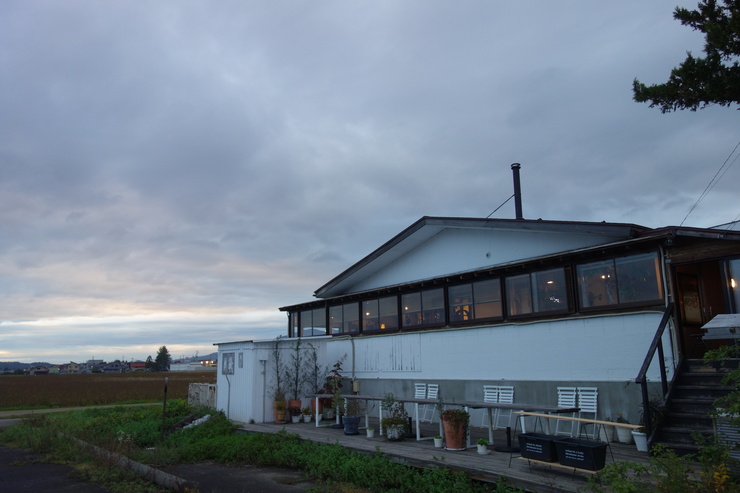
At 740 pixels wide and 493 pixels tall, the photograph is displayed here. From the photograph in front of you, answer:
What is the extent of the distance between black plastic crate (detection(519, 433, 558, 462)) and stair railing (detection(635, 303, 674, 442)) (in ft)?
5.99

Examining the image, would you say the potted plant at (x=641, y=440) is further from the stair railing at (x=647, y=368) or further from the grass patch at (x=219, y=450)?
the grass patch at (x=219, y=450)

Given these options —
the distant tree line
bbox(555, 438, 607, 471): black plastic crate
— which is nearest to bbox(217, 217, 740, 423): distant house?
bbox(555, 438, 607, 471): black plastic crate

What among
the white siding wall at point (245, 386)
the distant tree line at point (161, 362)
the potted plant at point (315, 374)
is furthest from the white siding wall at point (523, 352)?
the distant tree line at point (161, 362)

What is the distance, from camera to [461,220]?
48.5 feet

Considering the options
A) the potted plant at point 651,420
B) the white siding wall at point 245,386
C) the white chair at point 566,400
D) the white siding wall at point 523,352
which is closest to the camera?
the potted plant at point 651,420

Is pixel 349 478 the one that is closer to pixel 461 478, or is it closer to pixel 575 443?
pixel 461 478

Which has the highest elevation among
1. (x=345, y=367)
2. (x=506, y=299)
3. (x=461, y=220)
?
(x=461, y=220)

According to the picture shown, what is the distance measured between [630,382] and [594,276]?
89.2 inches

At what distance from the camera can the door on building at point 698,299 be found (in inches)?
406

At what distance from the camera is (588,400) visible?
1086cm

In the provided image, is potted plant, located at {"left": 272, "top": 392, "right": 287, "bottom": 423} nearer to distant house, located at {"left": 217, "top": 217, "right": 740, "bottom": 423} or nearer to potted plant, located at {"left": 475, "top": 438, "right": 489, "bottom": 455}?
distant house, located at {"left": 217, "top": 217, "right": 740, "bottom": 423}

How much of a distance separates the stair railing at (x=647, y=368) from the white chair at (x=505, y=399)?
11.9 ft

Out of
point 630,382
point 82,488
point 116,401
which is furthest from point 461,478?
point 116,401

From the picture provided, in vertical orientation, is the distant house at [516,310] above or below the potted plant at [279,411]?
above
